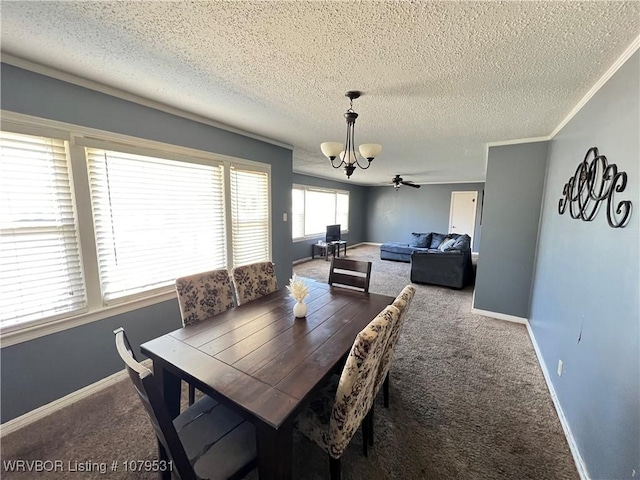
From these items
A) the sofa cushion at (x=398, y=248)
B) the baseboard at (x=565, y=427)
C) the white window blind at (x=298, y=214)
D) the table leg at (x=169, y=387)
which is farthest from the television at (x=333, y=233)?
the table leg at (x=169, y=387)

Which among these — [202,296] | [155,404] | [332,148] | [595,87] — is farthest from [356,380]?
[595,87]

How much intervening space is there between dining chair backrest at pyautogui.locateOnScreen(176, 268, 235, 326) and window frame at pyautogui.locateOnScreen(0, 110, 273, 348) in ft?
2.38

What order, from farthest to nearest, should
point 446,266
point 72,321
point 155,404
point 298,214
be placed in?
1. point 298,214
2. point 446,266
3. point 72,321
4. point 155,404

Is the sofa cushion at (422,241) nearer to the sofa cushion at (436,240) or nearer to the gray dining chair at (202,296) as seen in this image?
the sofa cushion at (436,240)

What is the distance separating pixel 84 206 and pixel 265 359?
1.79m

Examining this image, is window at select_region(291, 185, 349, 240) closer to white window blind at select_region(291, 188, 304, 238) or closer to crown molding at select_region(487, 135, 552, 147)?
white window blind at select_region(291, 188, 304, 238)

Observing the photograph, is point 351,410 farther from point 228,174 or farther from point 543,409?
point 228,174

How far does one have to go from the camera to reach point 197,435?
117 centimetres

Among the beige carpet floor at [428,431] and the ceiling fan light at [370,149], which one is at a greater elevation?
the ceiling fan light at [370,149]

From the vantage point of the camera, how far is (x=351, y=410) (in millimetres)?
1148

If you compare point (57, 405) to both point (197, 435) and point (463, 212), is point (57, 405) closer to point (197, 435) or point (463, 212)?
point (197, 435)

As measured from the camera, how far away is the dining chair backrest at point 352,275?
2.37 meters

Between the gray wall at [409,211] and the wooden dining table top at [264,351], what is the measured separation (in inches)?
295

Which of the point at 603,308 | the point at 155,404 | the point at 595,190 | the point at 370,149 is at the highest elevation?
the point at 370,149
